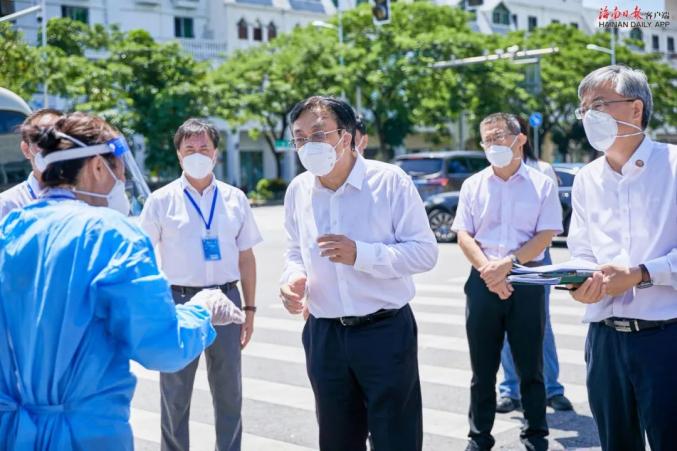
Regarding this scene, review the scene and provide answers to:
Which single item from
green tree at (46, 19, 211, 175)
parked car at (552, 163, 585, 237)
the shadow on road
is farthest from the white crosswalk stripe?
green tree at (46, 19, 211, 175)

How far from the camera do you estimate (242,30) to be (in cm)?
5278

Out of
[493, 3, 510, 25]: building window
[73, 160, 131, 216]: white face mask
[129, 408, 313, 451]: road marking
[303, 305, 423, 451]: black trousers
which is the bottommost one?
[129, 408, 313, 451]: road marking

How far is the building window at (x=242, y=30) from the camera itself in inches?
2064

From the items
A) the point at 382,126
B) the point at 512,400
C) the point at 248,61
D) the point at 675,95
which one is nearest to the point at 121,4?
the point at 248,61

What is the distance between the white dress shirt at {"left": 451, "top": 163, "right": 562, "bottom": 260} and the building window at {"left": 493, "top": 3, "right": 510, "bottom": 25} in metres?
63.8

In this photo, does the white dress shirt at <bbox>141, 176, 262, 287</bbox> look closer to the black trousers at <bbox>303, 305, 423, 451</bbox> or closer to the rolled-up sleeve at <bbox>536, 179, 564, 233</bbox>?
the black trousers at <bbox>303, 305, 423, 451</bbox>

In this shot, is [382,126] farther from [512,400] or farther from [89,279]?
[89,279]

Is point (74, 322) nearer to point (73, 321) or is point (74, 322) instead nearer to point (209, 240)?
point (73, 321)

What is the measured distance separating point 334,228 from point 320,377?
2.15ft

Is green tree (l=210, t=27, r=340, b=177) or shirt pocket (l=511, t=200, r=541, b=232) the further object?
green tree (l=210, t=27, r=340, b=177)

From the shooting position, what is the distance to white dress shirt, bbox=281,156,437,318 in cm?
397

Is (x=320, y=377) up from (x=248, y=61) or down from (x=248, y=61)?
down

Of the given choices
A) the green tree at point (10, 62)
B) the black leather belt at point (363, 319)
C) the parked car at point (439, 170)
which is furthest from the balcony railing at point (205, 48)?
the black leather belt at point (363, 319)

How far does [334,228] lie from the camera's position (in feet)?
13.3
